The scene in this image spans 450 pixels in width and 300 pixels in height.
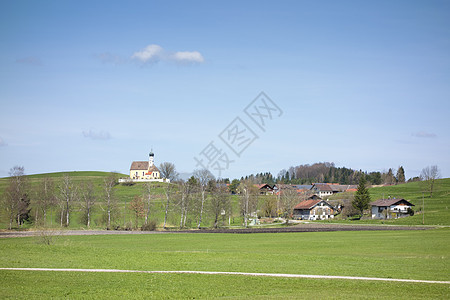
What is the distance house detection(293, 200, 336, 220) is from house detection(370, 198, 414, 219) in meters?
15.5

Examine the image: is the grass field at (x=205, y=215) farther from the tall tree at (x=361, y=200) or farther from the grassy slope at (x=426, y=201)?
the tall tree at (x=361, y=200)

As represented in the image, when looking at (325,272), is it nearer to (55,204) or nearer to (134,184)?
(55,204)

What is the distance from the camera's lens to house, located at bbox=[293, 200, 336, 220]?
407 ft

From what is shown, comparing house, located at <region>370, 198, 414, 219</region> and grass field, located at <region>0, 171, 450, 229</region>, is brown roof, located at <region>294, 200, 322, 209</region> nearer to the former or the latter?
grass field, located at <region>0, 171, 450, 229</region>

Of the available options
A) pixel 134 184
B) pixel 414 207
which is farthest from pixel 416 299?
A: pixel 134 184

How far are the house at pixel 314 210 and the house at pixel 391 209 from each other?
1553 centimetres

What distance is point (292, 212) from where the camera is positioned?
12269 centimetres

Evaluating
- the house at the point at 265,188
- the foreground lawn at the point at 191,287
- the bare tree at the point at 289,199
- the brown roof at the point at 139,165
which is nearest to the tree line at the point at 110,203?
the bare tree at the point at 289,199

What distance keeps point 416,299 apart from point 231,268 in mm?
10119

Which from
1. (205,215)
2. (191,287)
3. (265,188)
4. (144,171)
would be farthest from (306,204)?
(191,287)

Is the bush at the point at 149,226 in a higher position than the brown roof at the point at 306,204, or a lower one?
lower

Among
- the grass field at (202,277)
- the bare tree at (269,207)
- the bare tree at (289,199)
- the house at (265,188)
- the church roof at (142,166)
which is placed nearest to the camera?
the grass field at (202,277)

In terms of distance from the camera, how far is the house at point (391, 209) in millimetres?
107312

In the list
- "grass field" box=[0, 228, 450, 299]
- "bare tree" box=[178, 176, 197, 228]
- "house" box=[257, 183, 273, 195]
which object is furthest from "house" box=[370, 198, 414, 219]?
"grass field" box=[0, 228, 450, 299]
